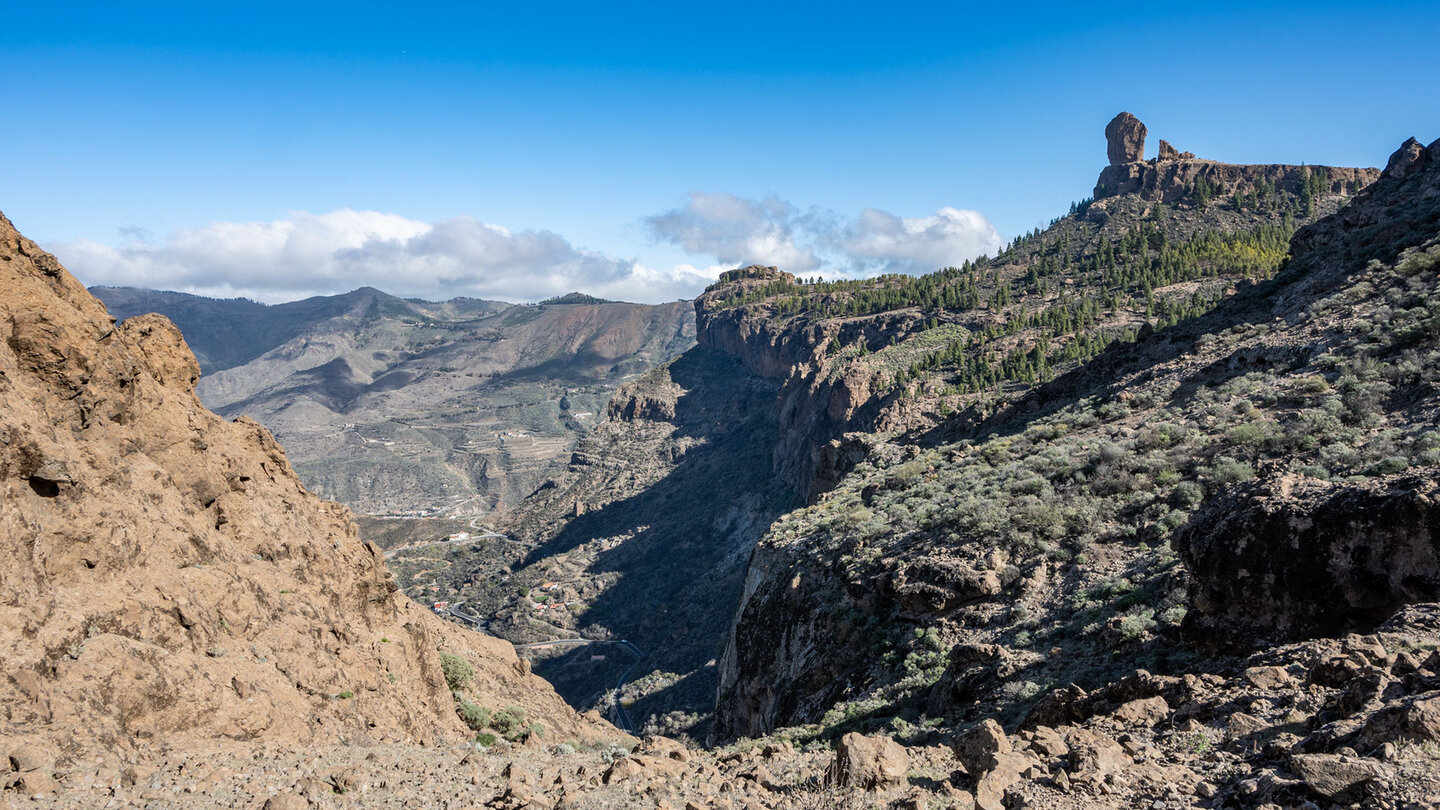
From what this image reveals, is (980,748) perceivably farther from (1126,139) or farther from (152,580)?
(1126,139)

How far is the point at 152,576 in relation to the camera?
10.1m

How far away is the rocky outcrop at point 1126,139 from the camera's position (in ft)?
377

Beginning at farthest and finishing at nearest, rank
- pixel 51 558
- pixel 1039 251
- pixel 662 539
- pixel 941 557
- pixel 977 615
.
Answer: pixel 1039 251, pixel 662 539, pixel 941 557, pixel 977 615, pixel 51 558

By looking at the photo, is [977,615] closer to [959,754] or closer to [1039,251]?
[959,754]

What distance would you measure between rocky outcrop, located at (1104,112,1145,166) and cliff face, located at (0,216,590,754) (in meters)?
130

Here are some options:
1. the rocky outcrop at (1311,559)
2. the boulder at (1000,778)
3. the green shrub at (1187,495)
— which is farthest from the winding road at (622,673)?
the boulder at (1000,778)

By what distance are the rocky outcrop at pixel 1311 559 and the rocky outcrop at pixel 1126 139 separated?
4934 inches

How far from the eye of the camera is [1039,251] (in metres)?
100

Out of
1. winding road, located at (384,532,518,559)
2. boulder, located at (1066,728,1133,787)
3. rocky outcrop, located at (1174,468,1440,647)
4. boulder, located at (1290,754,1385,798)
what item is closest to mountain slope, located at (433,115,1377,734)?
winding road, located at (384,532,518,559)

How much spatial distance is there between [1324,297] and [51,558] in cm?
3534

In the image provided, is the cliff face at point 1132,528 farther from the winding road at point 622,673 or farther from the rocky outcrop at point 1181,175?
the rocky outcrop at point 1181,175

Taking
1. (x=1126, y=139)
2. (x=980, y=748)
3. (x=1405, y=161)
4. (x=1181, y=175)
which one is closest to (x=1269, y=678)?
(x=980, y=748)

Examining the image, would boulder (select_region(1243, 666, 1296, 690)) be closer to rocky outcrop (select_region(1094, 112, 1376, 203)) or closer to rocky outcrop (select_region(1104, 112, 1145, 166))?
rocky outcrop (select_region(1094, 112, 1376, 203))

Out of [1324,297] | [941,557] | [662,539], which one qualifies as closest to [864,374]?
[662,539]
